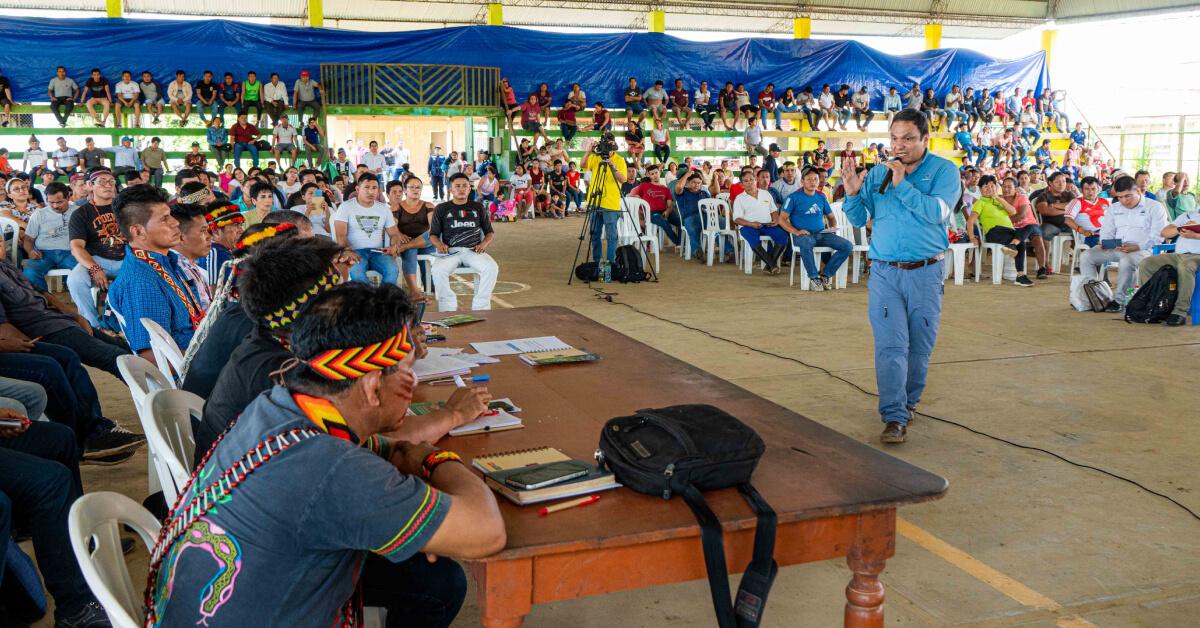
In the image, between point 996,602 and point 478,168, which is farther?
point 478,168

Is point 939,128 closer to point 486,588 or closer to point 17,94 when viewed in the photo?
point 17,94

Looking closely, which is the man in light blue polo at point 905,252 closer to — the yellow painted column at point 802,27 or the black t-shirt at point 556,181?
the black t-shirt at point 556,181

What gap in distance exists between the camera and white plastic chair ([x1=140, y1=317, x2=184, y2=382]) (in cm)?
318

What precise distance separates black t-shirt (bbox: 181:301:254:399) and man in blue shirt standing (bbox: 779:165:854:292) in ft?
22.2

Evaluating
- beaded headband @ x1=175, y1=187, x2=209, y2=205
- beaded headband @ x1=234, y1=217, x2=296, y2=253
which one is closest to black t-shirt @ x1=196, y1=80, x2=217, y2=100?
beaded headband @ x1=175, y1=187, x2=209, y2=205

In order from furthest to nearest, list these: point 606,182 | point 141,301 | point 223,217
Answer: point 606,182 → point 223,217 → point 141,301

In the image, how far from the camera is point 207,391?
9.09 ft

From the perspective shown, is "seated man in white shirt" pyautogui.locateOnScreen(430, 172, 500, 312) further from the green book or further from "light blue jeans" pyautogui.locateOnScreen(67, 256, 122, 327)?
the green book

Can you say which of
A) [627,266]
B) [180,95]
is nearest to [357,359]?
[627,266]

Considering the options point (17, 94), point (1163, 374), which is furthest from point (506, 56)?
point (1163, 374)

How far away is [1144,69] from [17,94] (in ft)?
82.7

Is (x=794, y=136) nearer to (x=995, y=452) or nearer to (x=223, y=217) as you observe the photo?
(x=995, y=452)

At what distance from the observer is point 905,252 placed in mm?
3986

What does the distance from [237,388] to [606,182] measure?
7.25 metres
